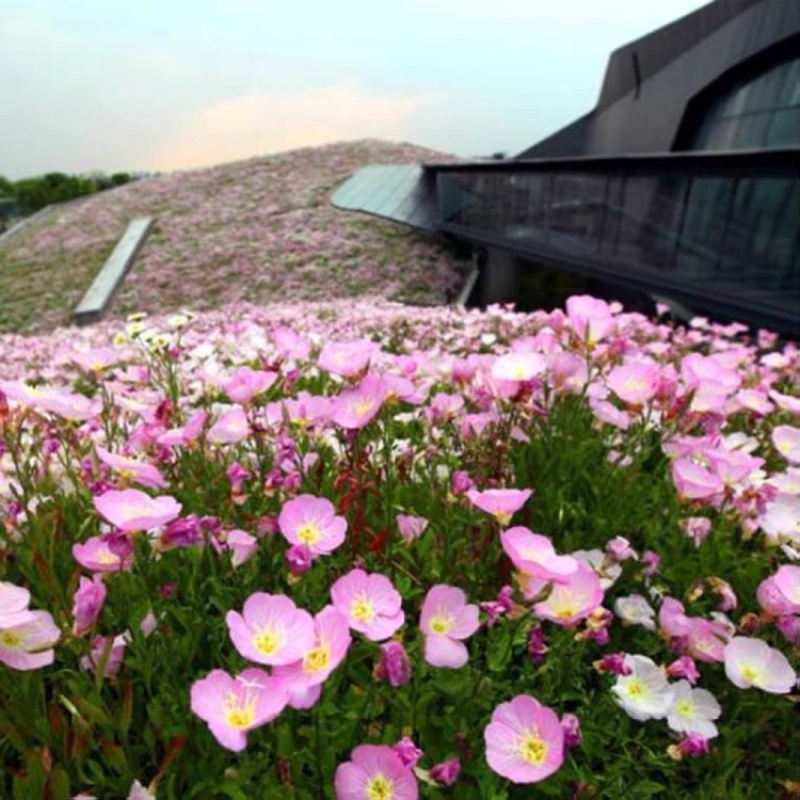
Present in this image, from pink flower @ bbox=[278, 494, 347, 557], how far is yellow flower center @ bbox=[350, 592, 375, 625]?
183 mm

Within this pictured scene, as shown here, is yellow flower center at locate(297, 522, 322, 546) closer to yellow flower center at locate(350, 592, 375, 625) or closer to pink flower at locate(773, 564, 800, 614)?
yellow flower center at locate(350, 592, 375, 625)

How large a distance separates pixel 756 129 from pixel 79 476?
2163cm

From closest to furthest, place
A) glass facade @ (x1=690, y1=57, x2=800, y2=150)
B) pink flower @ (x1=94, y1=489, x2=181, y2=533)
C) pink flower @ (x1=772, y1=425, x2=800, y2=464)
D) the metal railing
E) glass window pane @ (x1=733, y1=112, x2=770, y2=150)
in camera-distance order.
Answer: pink flower @ (x1=94, y1=489, x2=181, y2=533)
pink flower @ (x1=772, y1=425, x2=800, y2=464)
the metal railing
glass facade @ (x1=690, y1=57, x2=800, y2=150)
glass window pane @ (x1=733, y1=112, x2=770, y2=150)

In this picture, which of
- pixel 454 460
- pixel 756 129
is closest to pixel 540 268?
pixel 756 129

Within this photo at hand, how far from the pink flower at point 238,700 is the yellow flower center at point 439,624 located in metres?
0.37

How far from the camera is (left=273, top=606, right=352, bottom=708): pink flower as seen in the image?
116cm

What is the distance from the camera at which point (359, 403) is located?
6.01ft

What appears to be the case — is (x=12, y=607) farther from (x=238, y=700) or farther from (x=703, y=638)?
(x=703, y=638)

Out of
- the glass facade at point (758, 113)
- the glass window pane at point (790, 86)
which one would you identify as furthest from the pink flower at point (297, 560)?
the glass window pane at point (790, 86)

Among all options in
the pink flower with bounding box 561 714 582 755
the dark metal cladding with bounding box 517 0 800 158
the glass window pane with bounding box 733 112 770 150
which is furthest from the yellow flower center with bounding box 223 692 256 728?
the glass window pane with bounding box 733 112 770 150

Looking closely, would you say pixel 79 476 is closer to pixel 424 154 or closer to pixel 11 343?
pixel 11 343

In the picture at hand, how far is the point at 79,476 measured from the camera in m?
2.21

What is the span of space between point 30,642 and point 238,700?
1.37ft

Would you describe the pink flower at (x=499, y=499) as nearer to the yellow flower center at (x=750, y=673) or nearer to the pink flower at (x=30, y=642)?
the yellow flower center at (x=750, y=673)
